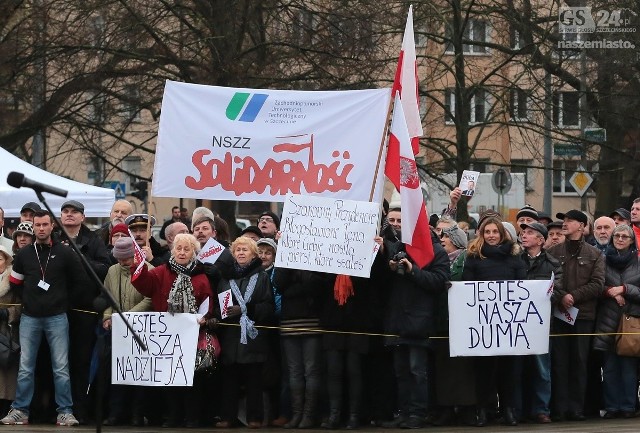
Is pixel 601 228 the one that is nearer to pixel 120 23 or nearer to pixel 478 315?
pixel 478 315

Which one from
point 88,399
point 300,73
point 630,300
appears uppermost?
point 300,73

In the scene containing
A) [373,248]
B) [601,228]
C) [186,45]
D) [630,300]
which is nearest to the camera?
[373,248]

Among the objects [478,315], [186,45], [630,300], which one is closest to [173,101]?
[478,315]

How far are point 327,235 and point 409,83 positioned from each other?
1584 mm

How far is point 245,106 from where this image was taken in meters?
13.6

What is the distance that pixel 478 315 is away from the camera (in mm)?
13398

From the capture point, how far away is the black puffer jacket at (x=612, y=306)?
45.9 feet

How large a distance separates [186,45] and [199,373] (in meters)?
12.1

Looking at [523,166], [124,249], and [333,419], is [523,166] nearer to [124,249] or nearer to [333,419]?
[333,419]

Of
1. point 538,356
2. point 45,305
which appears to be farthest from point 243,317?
point 538,356

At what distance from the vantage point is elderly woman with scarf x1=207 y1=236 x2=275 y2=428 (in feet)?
44.0

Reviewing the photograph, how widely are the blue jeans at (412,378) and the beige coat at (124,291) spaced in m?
2.26
